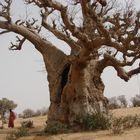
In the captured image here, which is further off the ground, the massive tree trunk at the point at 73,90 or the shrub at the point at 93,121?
the massive tree trunk at the point at 73,90

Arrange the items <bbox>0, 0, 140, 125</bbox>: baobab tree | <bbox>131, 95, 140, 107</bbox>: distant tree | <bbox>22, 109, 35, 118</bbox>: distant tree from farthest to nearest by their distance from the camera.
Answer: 1. <bbox>22, 109, 35, 118</bbox>: distant tree
2. <bbox>131, 95, 140, 107</bbox>: distant tree
3. <bbox>0, 0, 140, 125</bbox>: baobab tree

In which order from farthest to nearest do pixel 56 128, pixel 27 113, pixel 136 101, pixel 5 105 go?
pixel 27 113 → pixel 136 101 → pixel 5 105 → pixel 56 128

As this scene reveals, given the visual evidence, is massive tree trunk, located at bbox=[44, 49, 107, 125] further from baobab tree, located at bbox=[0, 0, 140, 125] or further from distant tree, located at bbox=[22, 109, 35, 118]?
distant tree, located at bbox=[22, 109, 35, 118]

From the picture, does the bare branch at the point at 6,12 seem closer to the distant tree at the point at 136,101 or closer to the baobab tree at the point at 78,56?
the baobab tree at the point at 78,56

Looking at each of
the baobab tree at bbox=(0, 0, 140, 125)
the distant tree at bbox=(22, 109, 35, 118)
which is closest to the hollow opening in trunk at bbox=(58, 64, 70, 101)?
the baobab tree at bbox=(0, 0, 140, 125)

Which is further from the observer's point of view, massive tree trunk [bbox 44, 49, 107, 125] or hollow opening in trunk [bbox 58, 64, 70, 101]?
hollow opening in trunk [bbox 58, 64, 70, 101]

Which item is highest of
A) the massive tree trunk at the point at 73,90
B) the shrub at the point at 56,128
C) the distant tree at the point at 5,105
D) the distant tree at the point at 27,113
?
the distant tree at the point at 27,113

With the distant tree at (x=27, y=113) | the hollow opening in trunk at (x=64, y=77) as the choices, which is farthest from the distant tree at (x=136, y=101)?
the hollow opening in trunk at (x=64, y=77)

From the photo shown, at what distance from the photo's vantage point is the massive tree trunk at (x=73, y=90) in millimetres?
15334

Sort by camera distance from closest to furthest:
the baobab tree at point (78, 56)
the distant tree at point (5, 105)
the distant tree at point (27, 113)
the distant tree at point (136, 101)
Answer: the baobab tree at point (78, 56), the distant tree at point (5, 105), the distant tree at point (136, 101), the distant tree at point (27, 113)

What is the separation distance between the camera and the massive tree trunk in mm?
15334

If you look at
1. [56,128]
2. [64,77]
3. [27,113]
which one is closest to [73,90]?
[64,77]

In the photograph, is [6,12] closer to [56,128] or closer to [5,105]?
[56,128]

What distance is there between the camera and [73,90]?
15586mm
